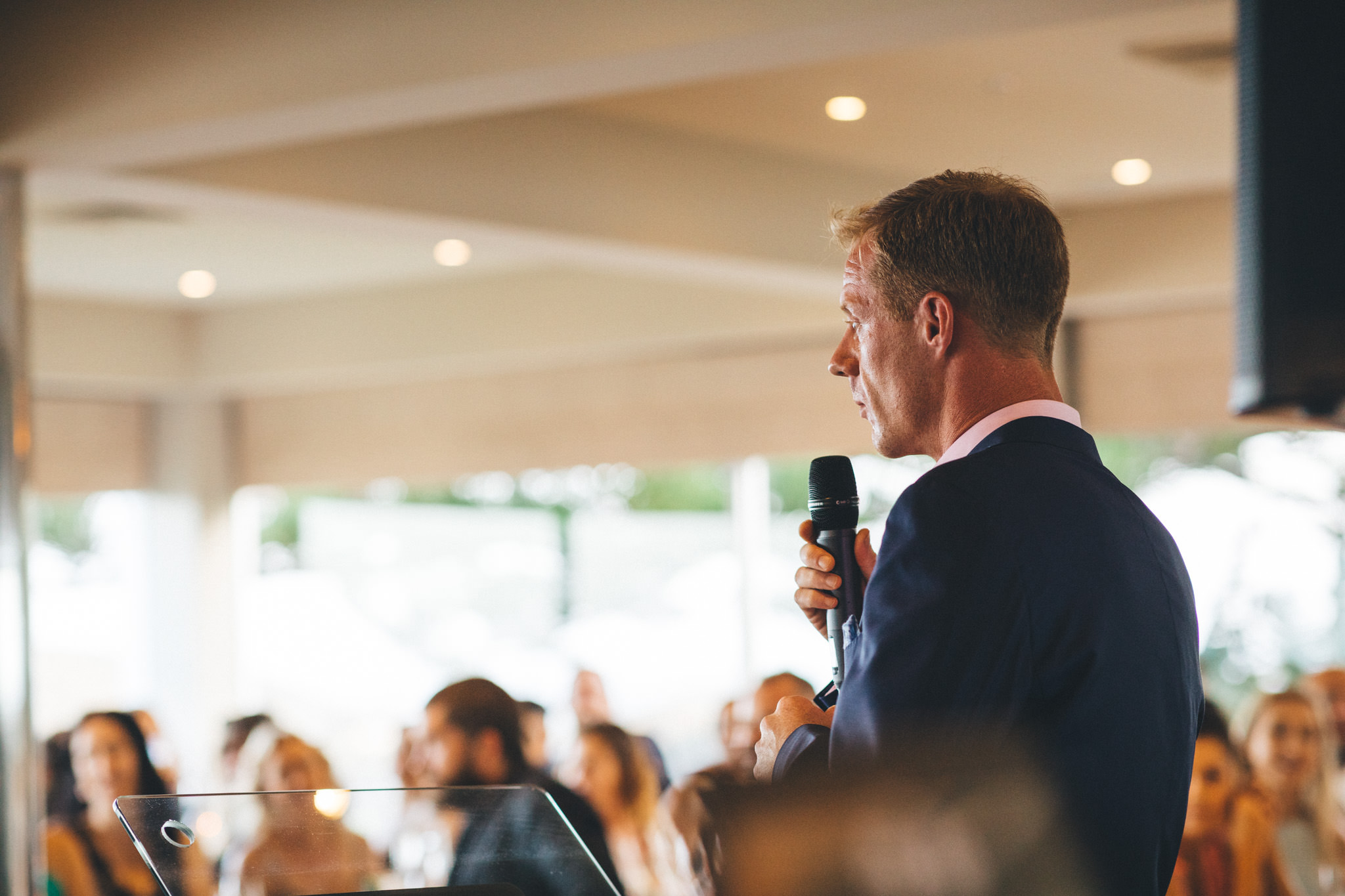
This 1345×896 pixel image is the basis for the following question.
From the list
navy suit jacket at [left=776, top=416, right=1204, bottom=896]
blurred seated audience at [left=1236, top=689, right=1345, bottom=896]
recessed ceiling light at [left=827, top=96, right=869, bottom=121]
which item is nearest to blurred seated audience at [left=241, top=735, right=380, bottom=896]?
navy suit jacket at [left=776, top=416, right=1204, bottom=896]

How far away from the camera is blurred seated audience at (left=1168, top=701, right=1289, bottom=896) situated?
385 cm

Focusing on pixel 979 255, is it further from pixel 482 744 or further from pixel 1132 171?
pixel 1132 171

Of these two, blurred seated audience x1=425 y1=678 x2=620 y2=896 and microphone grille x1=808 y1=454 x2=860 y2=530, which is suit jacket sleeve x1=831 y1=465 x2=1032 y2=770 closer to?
microphone grille x1=808 y1=454 x2=860 y2=530

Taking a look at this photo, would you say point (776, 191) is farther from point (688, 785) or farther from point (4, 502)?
point (688, 785)

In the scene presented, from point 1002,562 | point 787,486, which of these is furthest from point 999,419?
point 787,486

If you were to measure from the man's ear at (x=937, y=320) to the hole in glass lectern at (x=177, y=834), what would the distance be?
70 cm

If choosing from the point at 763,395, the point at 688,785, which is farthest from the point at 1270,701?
the point at 688,785

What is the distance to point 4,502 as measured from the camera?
342 cm

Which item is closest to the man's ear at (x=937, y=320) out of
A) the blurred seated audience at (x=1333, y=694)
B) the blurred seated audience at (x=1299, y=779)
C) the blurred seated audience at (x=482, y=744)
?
the blurred seated audience at (x=482, y=744)

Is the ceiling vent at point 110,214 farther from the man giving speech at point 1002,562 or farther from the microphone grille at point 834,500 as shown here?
the man giving speech at point 1002,562

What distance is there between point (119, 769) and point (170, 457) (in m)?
3.96

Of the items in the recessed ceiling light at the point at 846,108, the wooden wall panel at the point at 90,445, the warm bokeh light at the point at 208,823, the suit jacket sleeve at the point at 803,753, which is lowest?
the warm bokeh light at the point at 208,823

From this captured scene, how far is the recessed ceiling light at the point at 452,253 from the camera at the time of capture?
627 cm

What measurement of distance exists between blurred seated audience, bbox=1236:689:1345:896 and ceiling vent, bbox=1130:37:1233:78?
5.75 feet
